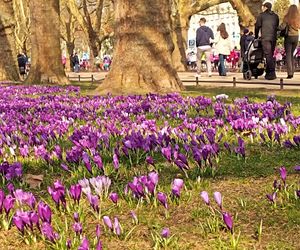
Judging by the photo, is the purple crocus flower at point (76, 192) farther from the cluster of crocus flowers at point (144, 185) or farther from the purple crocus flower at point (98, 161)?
the purple crocus flower at point (98, 161)

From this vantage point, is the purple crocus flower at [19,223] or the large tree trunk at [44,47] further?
the large tree trunk at [44,47]

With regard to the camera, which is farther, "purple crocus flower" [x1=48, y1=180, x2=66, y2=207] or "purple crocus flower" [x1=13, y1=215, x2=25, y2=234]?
"purple crocus flower" [x1=48, y1=180, x2=66, y2=207]

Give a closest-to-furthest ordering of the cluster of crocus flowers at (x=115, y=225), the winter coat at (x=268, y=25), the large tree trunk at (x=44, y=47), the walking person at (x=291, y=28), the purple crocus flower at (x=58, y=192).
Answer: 1. the cluster of crocus flowers at (x=115, y=225)
2. the purple crocus flower at (x=58, y=192)
3. the winter coat at (x=268, y=25)
4. the walking person at (x=291, y=28)
5. the large tree trunk at (x=44, y=47)

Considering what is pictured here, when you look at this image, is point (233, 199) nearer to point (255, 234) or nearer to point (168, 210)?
point (168, 210)

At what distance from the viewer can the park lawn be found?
246cm

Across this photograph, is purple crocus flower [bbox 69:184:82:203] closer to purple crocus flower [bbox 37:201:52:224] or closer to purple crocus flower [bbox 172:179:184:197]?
purple crocus flower [bbox 37:201:52:224]

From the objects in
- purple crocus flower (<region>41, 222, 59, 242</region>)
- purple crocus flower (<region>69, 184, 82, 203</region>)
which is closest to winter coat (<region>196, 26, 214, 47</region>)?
purple crocus flower (<region>69, 184, 82, 203</region>)

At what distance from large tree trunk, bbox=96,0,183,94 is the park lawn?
27.3 feet

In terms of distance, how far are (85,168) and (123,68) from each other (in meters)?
8.74

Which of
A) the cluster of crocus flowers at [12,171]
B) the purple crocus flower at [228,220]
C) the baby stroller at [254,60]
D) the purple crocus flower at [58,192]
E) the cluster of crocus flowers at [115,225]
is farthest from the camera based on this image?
the baby stroller at [254,60]

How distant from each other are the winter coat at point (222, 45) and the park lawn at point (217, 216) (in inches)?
796

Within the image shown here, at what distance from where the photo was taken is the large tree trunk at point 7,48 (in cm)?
2502

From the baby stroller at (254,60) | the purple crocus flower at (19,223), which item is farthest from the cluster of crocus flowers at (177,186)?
the baby stroller at (254,60)

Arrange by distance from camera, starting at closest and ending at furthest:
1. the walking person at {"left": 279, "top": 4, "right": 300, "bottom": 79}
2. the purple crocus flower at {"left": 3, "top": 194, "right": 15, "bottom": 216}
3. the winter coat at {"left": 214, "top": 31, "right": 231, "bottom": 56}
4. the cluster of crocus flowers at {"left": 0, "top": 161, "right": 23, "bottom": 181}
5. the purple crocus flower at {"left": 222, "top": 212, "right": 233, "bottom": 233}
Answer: the purple crocus flower at {"left": 222, "top": 212, "right": 233, "bottom": 233} < the purple crocus flower at {"left": 3, "top": 194, "right": 15, "bottom": 216} < the cluster of crocus flowers at {"left": 0, "top": 161, "right": 23, "bottom": 181} < the walking person at {"left": 279, "top": 4, "right": 300, "bottom": 79} < the winter coat at {"left": 214, "top": 31, "right": 231, "bottom": 56}
